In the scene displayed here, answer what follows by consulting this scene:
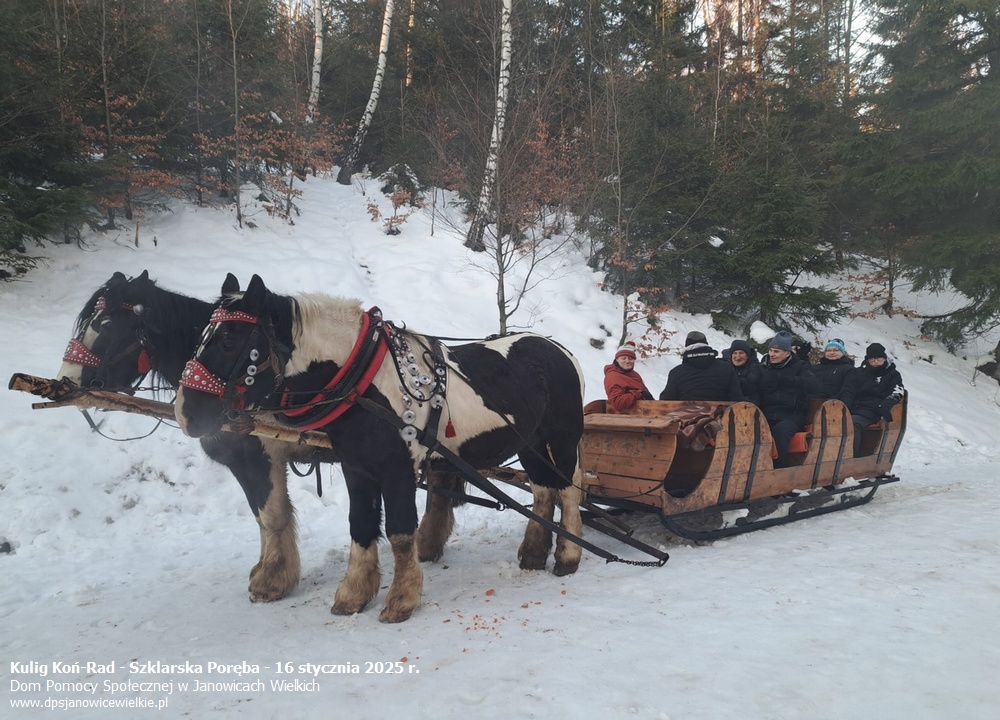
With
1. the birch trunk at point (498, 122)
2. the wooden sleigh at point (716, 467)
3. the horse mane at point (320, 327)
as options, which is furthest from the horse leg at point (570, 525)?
the birch trunk at point (498, 122)

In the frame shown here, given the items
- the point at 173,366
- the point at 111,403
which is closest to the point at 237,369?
the point at 111,403

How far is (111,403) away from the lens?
11.7 feet

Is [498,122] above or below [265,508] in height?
above

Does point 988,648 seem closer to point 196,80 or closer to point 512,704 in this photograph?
point 512,704

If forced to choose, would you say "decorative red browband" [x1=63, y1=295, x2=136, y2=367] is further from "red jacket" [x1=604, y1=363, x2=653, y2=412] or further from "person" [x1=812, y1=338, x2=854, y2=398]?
"person" [x1=812, y1=338, x2=854, y2=398]

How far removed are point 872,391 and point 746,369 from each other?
1579 mm

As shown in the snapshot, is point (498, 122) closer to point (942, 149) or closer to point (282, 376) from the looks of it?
point (282, 376)

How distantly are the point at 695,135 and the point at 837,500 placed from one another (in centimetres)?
919

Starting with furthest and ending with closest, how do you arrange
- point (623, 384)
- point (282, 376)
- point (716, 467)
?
point (623, 384) < point (716, 467) < point (282, 376)

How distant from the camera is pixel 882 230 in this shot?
14.5 metres

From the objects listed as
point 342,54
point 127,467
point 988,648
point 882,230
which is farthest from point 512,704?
point 342,54

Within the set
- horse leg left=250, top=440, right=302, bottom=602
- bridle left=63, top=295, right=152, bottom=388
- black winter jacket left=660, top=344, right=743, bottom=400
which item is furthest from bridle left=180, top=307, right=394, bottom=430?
black winter jacket left=660, top=344, right=743, bottom=400

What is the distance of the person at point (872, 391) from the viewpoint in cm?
654

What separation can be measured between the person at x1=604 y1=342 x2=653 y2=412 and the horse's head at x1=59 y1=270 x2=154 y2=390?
146 inches
